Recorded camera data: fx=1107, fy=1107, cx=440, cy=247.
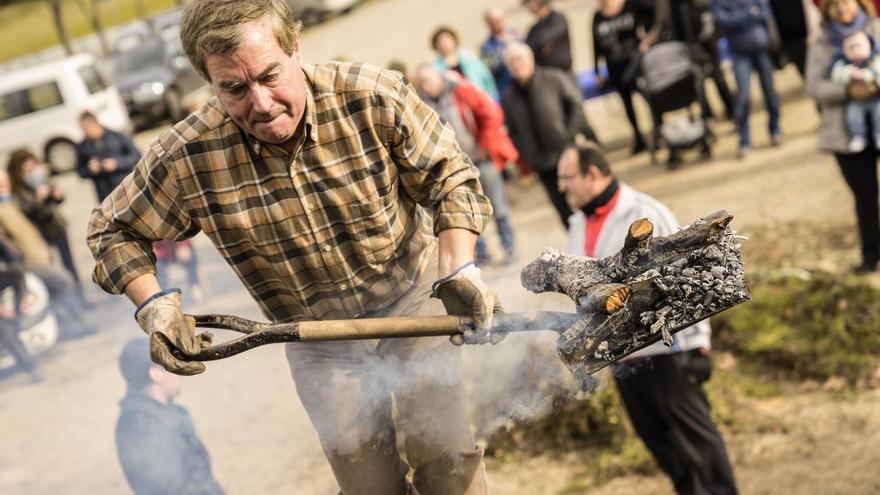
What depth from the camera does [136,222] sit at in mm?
→ 3277

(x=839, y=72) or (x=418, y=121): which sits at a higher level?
(x=418, y=121)

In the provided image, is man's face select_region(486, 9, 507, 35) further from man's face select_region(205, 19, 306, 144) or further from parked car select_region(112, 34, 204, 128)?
parked car select_region(112, 34, 204, 128)

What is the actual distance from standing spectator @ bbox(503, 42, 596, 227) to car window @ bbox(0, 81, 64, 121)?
12.8 meters

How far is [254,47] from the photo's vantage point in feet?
9.41

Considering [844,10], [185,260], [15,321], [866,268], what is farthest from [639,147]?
[15,321]

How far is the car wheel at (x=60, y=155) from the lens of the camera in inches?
767

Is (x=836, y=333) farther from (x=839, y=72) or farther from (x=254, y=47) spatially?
(x=254, y=47)

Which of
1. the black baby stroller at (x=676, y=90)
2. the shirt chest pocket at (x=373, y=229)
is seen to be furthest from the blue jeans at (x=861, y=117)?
the shirt chest pocket at (x=373, y=229)

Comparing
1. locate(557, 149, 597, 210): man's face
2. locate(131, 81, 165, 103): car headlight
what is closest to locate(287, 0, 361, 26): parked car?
locate(131, 81, 165, 103): car headlight

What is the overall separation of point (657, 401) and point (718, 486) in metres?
0.54

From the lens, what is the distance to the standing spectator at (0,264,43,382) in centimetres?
928

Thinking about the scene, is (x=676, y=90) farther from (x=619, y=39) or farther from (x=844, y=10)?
(x=844, y=10)

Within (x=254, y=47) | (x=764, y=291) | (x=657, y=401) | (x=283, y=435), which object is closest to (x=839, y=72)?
(x=764, y=291)

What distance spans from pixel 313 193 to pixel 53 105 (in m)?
17.4
